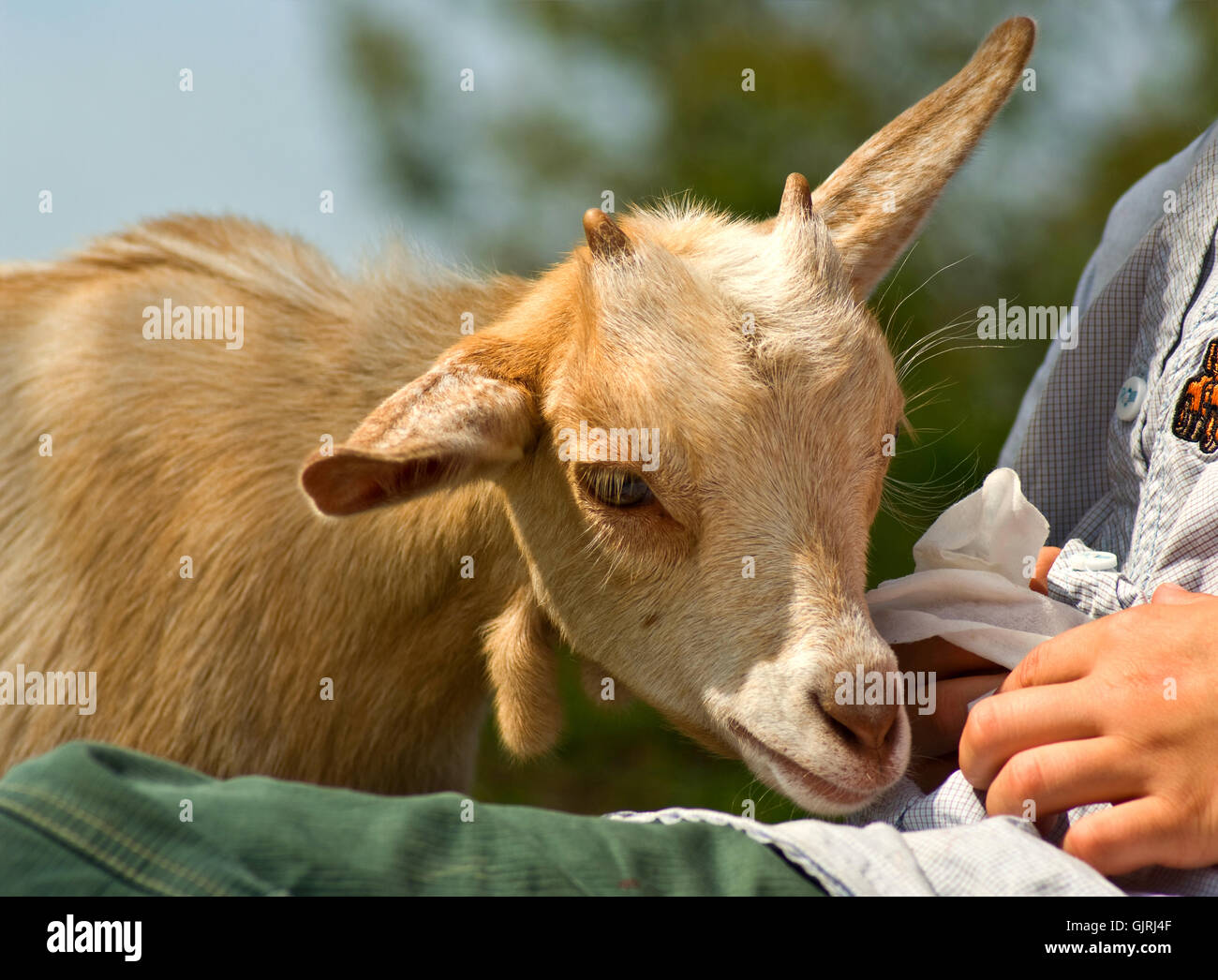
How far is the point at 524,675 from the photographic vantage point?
245cm

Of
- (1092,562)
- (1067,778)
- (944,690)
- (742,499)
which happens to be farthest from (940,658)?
(1067,778)

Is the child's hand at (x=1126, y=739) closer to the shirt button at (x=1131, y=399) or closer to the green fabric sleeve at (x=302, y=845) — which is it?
the green fabric sleeve at (x=302, y=845)

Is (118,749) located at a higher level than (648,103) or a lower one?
lower

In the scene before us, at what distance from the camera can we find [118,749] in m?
1.28

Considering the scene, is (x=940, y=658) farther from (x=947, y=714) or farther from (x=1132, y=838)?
(x=1132, y=838)

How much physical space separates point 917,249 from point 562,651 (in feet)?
14.3

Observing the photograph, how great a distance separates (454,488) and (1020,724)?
1198 millimetres

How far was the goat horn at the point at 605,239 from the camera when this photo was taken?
225 cm

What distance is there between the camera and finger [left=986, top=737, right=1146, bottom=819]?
55.6 inches

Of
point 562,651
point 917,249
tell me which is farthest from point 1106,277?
point 917,249

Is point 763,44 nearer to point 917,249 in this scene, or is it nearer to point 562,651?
point 917,249

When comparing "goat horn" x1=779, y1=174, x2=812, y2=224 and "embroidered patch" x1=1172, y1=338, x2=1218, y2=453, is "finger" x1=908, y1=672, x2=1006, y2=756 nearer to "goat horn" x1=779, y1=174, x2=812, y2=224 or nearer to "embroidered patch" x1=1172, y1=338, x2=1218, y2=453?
"embroidered patch" x1=1172, y1=338, x2=1218, y2=453

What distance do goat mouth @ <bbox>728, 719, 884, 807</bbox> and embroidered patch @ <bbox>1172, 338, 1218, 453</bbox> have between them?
2.47ft

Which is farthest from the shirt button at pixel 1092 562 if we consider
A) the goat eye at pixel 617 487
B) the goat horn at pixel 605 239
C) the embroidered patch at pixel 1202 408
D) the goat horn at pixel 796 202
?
the goat horn at pixel 605 239
